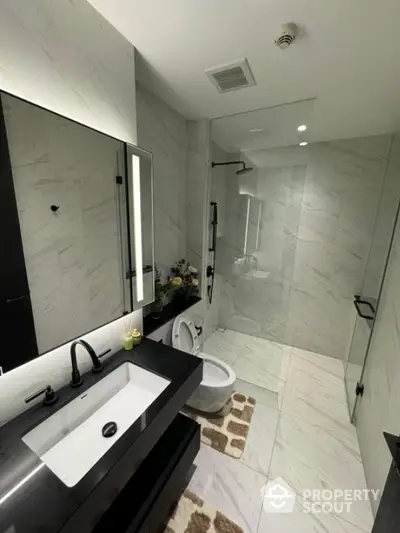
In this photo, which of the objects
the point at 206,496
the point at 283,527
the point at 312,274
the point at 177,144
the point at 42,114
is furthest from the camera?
the point at 312,274

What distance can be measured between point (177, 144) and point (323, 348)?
9.42 feet

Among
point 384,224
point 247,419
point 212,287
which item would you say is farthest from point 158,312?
point 384,224

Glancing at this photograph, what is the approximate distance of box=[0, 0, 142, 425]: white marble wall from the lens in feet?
2.57

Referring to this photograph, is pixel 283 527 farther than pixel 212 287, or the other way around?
pixel 212 287

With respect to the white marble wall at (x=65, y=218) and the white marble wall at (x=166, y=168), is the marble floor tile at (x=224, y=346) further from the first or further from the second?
the white marble wall at (x=65, y=218)

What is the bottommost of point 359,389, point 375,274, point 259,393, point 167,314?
point 259,393

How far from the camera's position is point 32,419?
0.88 meters

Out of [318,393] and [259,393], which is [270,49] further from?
[318,393]

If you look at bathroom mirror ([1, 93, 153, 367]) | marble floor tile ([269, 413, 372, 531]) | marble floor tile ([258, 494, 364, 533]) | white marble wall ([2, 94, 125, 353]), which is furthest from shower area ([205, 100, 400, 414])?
white marble wall ([2, 94, 125, 353])

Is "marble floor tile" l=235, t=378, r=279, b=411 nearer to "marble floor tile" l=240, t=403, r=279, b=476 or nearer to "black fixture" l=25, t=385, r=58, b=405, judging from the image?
"marble floor tile" l=240, t=403, r=279, b=476

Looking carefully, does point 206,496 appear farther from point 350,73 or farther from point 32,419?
point 350,73

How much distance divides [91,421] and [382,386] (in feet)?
5.75

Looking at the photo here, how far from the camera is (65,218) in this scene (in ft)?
3.33

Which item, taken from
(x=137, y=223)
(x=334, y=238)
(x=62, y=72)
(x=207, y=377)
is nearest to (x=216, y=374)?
(x=207, y=377)
